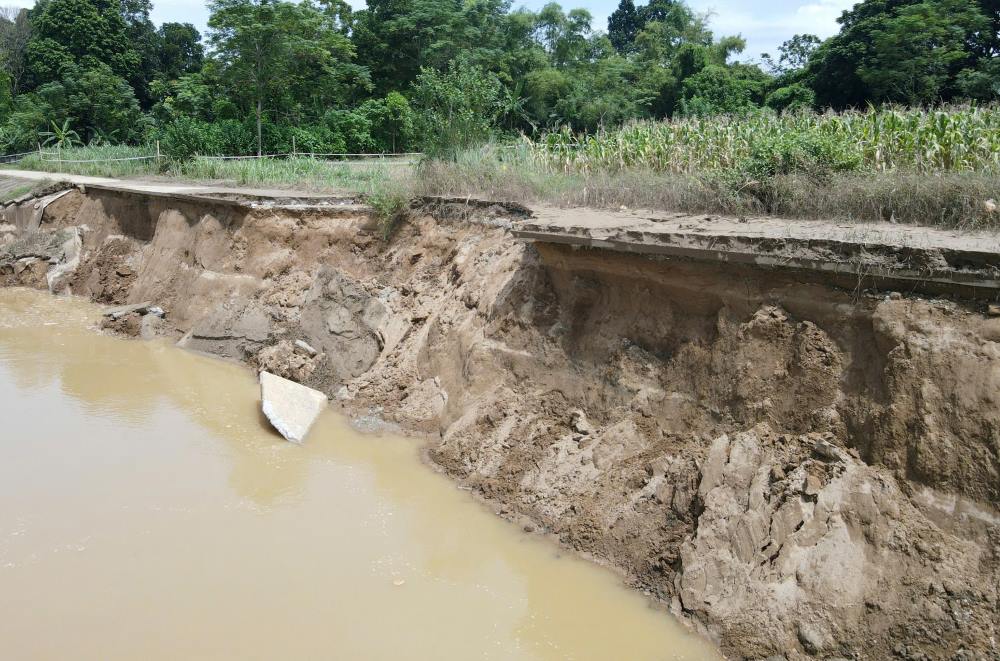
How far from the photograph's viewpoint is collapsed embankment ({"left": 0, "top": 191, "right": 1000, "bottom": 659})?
13.3 ft

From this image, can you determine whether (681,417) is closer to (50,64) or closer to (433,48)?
(433,48)

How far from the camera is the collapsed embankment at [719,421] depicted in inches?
159

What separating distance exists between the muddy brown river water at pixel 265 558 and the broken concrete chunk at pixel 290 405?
5.9 inches

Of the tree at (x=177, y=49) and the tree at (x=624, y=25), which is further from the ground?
the tree at (x=624, y=25)

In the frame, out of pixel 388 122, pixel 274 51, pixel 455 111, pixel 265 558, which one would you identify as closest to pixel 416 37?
pixel 388 122

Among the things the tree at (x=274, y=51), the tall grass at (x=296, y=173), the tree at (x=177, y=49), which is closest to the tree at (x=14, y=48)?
the tree at (x=177, y=49)

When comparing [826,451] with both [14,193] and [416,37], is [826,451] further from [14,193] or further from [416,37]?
[416,37]

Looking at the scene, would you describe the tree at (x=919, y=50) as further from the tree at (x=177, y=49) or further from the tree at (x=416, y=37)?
the tree at (x=177, y=49)

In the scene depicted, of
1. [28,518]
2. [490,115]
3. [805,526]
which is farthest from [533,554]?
[490,115]

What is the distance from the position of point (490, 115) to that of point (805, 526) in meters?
8.86

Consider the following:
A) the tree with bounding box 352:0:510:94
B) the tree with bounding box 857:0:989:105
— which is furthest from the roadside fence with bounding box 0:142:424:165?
the tree with bounding box 857:0:989:105

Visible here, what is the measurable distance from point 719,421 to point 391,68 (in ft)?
84.6

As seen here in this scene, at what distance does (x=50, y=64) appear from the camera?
96.5 feet

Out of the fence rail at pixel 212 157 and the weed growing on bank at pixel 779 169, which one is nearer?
the weed growing on bank at pixel 779 169
